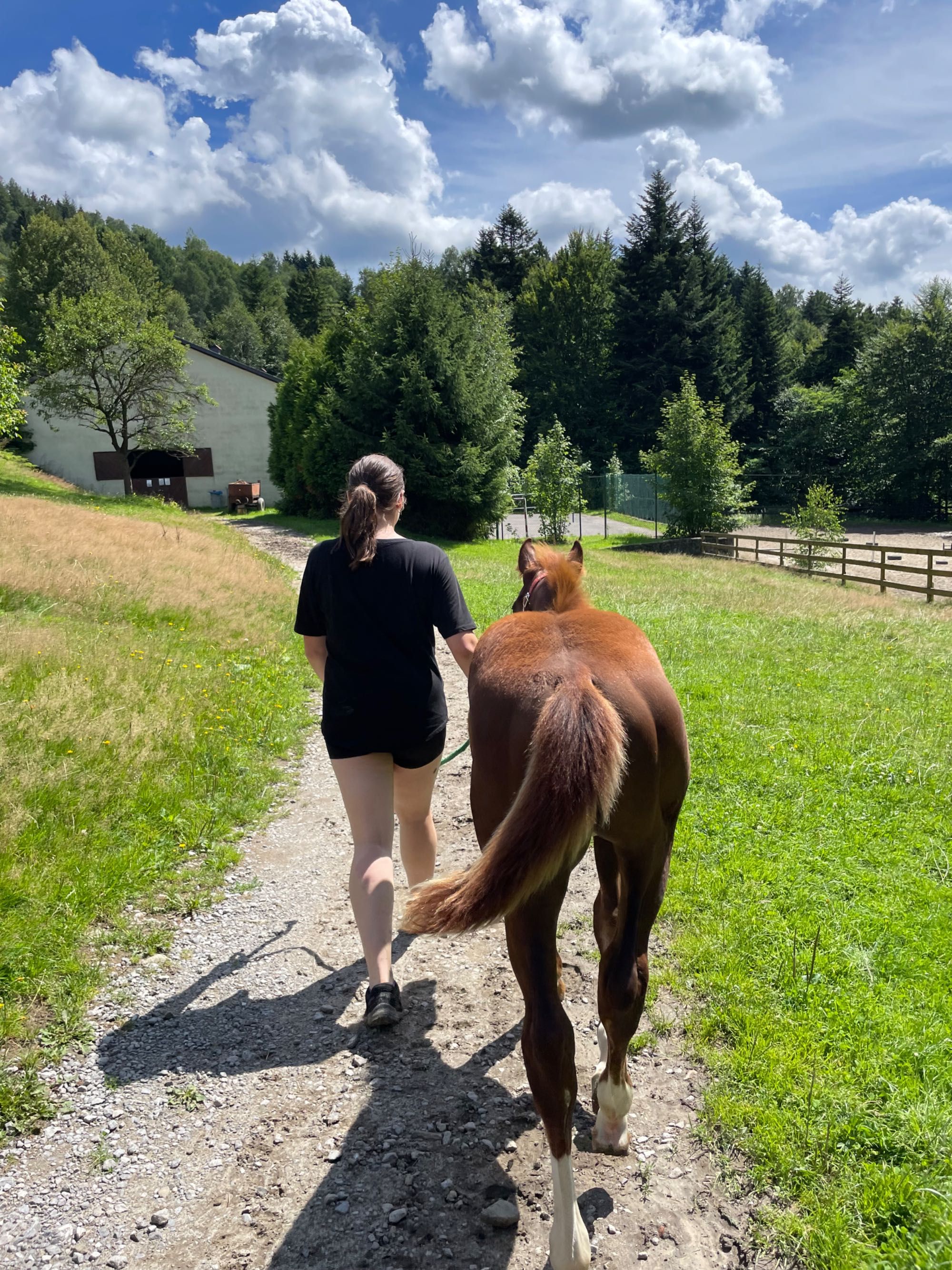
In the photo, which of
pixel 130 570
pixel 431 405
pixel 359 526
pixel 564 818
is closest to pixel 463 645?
pixel 359 526

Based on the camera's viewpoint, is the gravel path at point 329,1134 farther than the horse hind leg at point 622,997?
No

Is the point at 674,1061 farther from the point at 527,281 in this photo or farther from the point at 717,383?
the point at 527,281

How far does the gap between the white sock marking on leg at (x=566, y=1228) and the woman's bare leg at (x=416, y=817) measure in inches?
57.0

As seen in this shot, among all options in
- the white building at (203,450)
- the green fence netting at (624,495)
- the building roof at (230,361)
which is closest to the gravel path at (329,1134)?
the white building at (203,450)

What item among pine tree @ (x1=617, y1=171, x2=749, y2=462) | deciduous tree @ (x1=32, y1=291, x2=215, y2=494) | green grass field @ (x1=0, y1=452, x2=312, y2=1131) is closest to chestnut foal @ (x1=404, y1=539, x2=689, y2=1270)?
green grass field @ (x1=0, y1=452, x2=312, y2=1131)

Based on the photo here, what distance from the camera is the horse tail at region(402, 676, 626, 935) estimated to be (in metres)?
1.99

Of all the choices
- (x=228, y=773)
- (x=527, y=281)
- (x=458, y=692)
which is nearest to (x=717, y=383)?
(x=527, y=281)

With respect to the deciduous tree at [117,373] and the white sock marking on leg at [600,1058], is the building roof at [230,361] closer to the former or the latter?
the deciduous tree at [117,373]

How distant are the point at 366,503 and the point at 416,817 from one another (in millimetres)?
1481

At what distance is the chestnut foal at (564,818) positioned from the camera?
79.0 inches

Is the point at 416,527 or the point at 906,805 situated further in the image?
the point at 416,527

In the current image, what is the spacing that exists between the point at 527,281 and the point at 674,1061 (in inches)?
2632

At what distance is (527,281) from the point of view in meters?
62.4

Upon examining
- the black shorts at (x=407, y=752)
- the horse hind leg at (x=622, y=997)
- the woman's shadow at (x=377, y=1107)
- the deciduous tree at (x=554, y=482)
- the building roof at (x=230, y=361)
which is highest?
the building roof at (x=230, y=361)
